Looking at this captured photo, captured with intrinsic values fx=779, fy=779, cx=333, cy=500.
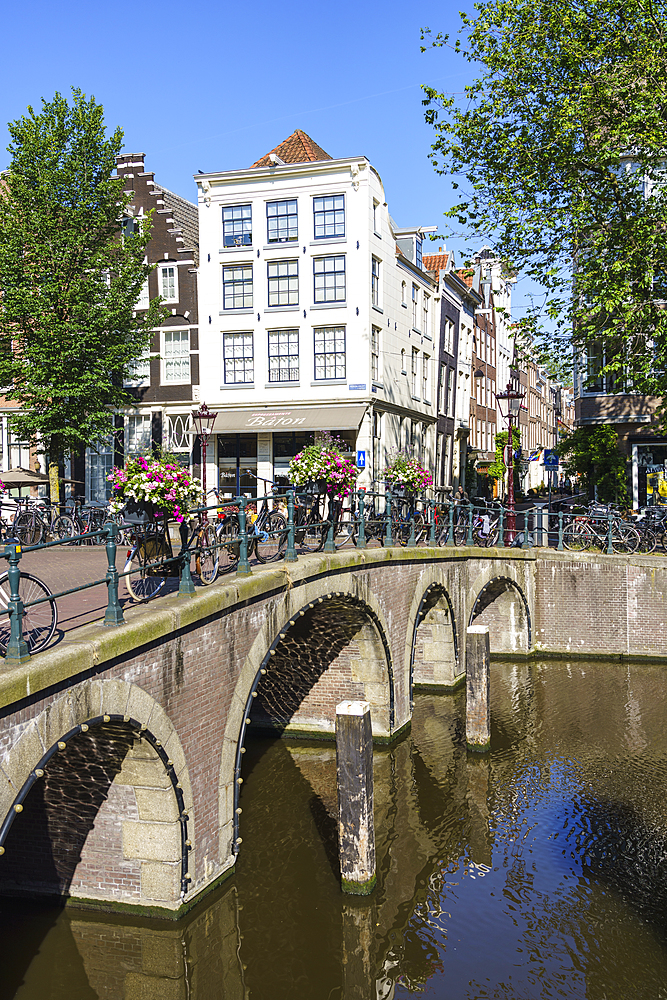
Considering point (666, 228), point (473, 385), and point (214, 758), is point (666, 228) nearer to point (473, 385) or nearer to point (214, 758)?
point (214, 758)

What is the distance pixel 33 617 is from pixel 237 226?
22.2 metres

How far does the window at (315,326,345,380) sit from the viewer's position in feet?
86.0

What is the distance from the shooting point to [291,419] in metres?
26.2

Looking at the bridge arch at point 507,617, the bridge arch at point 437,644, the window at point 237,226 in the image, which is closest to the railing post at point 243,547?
the bridge arch at point 437,644

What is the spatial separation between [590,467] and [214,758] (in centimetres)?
2175

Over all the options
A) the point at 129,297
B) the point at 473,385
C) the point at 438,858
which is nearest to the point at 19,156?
the point at 129,297

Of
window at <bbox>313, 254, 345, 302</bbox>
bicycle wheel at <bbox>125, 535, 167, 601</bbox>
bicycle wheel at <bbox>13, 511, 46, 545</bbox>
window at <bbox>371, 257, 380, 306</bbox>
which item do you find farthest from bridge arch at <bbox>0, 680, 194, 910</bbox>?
window at <bbox>371, 257, 380, 306</bbox>

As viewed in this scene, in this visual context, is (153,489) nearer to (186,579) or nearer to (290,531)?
(186,579)

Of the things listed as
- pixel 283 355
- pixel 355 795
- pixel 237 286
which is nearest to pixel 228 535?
pixel 355 795

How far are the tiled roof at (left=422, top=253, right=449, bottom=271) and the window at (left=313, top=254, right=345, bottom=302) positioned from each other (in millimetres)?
11459

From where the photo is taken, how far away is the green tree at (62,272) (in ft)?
65.7

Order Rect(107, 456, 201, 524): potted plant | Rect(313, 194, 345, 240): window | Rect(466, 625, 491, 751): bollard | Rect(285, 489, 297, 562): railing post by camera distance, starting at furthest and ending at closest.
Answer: Rect(313, 194, 345, 240): window
Rect(466, 625, 491, 751): bollard
Rect(285, 489, 297, 562): railing post
Rect(107, 456, 201, 524): potted plant

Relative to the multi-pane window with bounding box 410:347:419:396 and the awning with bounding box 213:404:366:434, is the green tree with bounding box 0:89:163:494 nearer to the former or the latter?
the awning with bounding box 213:404:366:434

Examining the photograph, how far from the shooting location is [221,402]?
27.0 metres
